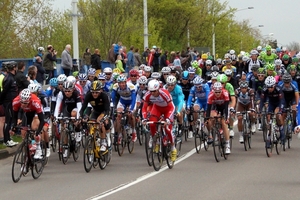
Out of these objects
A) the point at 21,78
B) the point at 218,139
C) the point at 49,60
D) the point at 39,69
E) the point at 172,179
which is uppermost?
the point at 49,60

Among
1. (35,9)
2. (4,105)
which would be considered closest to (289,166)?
(4,105)

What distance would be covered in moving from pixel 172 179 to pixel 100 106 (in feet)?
9.24

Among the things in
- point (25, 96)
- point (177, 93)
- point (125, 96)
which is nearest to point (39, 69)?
point (125, 96)

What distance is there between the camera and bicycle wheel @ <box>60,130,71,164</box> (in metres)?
16.6

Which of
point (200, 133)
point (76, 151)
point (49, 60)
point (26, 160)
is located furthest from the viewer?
Answer: point (49, 60)

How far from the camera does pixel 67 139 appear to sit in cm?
1673

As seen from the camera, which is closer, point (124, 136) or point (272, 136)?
point (272, 136)

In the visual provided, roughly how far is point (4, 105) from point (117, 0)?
23.0 m

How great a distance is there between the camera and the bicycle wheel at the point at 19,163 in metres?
14.3

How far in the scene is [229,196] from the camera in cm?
1222

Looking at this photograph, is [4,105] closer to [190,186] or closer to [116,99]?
[116,99]

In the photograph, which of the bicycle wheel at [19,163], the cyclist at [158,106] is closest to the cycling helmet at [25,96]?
the bicycle wheel at [19,163]

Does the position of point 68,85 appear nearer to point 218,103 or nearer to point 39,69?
point 218,103

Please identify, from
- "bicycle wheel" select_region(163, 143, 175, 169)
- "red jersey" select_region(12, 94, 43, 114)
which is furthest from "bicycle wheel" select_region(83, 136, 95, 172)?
"bicycle wheel" select_region(163, 143, 175, 169)
